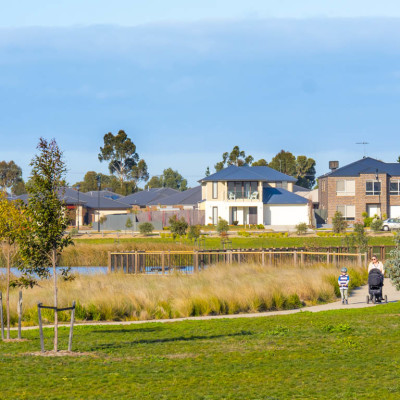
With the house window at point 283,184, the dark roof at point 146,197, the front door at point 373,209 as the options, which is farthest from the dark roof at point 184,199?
the front door at point 373,209

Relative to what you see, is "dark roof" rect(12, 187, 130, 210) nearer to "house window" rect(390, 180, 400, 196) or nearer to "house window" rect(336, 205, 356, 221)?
"house window" rect(336, 205, 356, 221)

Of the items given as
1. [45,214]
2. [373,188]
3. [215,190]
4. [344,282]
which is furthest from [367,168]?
[45,214]

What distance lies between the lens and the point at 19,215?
17.2m

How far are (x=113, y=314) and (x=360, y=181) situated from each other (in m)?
60.3

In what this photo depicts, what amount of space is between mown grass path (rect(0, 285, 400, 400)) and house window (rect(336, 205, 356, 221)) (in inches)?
2376

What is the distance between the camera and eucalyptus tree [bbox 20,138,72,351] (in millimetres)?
14539

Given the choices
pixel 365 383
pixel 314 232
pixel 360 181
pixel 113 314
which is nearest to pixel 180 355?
pixel 365 383

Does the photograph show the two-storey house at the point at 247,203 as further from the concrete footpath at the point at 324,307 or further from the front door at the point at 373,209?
the concrete footpath at the point at 324,307

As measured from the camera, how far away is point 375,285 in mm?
22562

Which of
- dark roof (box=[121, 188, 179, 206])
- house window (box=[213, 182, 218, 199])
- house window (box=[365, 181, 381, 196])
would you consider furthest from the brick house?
dark roof (box=[121, 188, 179, 206])

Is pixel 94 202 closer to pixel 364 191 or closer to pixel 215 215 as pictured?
pixel 215 215

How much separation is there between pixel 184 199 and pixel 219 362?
83745 mm

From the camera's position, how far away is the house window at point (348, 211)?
7775cm

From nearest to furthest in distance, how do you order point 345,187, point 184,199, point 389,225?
point 389,225 < point 345,187 < point 184,199
